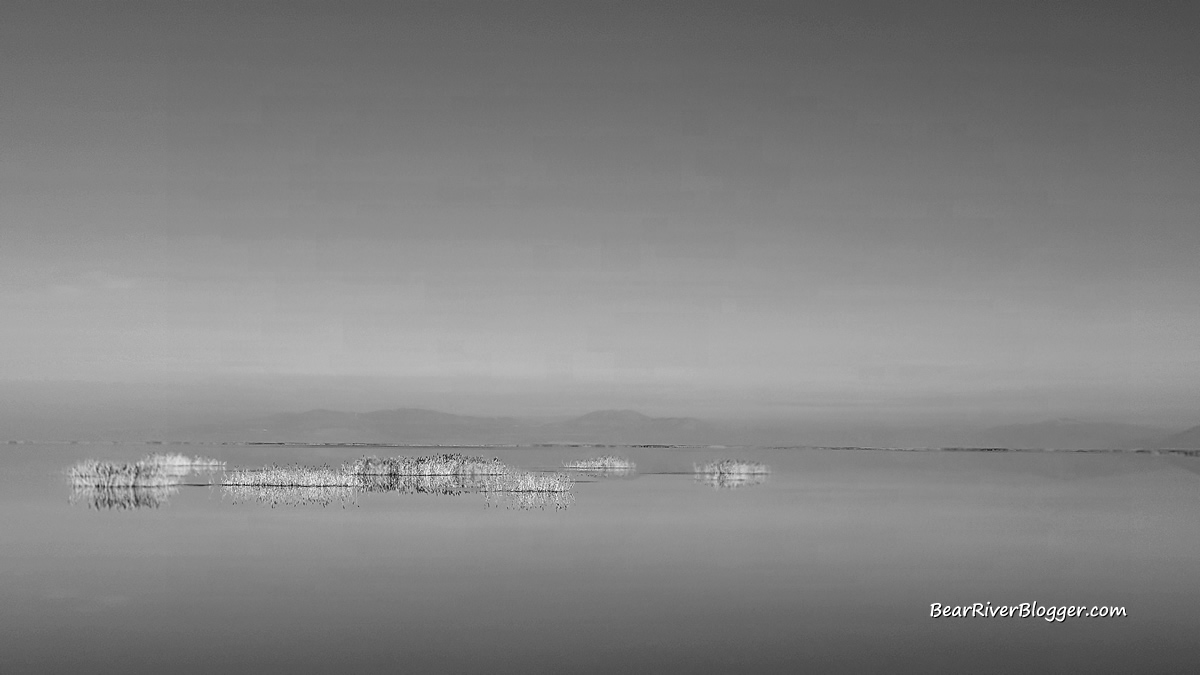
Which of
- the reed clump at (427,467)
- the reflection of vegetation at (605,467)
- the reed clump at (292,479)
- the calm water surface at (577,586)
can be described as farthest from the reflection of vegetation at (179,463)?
the reflection of vegetation at (605,467)

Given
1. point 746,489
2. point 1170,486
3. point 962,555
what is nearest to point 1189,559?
point 962,555

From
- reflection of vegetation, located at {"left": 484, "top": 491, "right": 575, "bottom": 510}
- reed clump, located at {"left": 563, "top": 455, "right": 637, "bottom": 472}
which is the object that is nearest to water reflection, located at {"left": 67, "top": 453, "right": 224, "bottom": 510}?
reflection of vegetation, located at {"left": 484, "top": 491, "right": 575, "bottom": 510}

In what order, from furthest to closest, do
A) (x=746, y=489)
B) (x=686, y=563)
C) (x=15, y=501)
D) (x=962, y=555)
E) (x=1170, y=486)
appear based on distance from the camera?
(x=1170, y=486) → (x=746, y=489) → (x=15, y=501) → (x=962, y=555) → (x=686, y=563)

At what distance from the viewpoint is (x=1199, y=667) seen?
15.4 m

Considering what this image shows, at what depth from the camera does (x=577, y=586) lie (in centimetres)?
2103

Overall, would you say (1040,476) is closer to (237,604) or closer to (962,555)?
(962,555)

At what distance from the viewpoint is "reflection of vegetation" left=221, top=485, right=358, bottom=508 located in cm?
3578

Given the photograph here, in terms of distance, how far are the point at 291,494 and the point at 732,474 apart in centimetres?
2519

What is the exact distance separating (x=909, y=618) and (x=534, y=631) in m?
6.59

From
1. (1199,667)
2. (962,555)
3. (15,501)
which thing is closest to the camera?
(1199,667)

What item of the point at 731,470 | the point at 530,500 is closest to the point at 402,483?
the point at 530,500

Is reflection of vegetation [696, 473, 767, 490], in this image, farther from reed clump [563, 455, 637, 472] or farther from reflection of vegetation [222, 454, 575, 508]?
reflection of vegetation [222, 454, 575, 508]

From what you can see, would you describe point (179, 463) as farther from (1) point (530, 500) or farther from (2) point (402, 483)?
(1) point (530, 500)

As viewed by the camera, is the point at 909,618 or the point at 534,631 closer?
the point at 534,631
